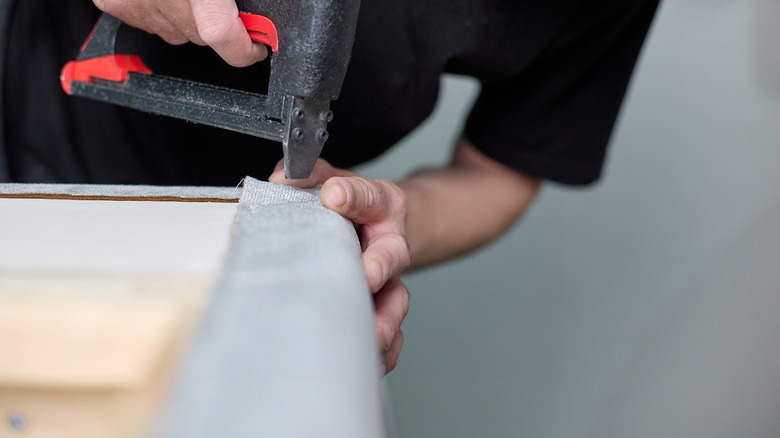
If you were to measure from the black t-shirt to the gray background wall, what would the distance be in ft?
2.27

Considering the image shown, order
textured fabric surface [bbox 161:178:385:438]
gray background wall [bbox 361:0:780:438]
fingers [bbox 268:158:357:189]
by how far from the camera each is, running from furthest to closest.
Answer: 1. gray background wall [bbox 361:0:780:438]
2. fingers [bbox 268:158:357:189]
3. textured fabric surface [bbox 161:178:385:438]

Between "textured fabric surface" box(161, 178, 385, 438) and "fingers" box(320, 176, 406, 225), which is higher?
"textured fabric surface" box(161, 178, 385, 438)

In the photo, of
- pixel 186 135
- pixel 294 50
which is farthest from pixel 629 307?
pixel 294 50

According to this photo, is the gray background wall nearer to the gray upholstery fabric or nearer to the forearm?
the forearm

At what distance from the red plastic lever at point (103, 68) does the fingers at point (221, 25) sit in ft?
0.59

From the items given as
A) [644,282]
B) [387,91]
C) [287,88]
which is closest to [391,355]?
[287,88]

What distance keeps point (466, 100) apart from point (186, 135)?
40.5 inches

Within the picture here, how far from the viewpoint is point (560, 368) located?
68.4 inches

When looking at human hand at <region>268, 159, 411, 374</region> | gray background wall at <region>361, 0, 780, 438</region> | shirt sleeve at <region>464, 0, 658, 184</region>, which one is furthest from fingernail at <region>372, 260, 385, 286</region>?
gray background wall at <region>361, 0, 780, 438</region>

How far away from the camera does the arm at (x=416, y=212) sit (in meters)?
0.58

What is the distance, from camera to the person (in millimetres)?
838

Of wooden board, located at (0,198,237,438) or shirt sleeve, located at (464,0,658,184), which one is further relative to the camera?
shirt sleeve, located at (464,0,658,184)

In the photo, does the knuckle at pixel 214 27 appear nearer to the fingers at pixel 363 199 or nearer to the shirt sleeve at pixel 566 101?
the fingers at pixel 363 199

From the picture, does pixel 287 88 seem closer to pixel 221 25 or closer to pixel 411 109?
pixel 221 25
